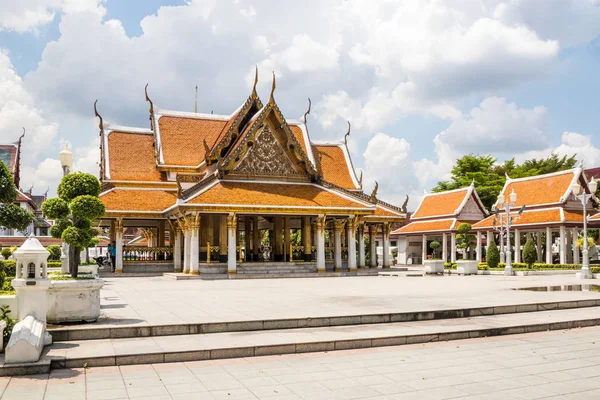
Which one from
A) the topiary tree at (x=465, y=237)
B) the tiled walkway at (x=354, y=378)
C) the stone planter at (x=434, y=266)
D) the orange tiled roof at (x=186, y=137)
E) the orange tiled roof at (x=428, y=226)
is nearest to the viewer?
the tiled walkway at (x=354, y=378)

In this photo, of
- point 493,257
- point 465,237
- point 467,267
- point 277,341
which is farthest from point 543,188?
point 277,341

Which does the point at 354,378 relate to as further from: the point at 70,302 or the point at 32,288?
the point at 70,302

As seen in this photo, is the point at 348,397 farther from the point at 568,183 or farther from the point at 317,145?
the point at 568,183

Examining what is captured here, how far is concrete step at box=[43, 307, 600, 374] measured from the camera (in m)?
7.20

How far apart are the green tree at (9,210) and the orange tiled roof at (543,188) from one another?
111ft

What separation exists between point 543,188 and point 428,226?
9430mm

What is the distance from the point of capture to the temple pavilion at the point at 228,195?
2380 cm

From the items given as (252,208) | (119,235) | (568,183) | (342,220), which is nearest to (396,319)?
(252,208)

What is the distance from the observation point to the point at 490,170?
190 ft

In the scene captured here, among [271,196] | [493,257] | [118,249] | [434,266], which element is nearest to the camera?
[271,196]

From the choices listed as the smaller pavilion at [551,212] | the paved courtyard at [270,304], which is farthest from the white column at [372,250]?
the paved courtyard at [270,304]

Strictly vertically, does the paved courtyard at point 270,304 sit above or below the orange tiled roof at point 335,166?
below

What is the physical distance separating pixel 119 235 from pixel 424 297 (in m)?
16.3

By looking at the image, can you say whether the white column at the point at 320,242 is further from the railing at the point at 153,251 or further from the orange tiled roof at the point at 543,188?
the orange tiled roof at the point at 543,188
